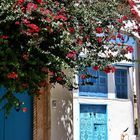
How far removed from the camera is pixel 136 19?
419 inches

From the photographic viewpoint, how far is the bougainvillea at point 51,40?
26.3 ft

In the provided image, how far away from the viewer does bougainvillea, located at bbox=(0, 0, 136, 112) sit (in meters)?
8.03

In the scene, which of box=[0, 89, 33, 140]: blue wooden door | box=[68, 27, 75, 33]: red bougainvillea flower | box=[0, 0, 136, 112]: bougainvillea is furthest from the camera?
box=[0, 89, 33, 140]: blue wooden door

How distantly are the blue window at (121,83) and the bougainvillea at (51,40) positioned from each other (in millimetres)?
3292

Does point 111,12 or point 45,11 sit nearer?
point 45,11

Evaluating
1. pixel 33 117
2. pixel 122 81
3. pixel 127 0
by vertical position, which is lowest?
pixel 33 117

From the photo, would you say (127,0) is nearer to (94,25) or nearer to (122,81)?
(94,25)

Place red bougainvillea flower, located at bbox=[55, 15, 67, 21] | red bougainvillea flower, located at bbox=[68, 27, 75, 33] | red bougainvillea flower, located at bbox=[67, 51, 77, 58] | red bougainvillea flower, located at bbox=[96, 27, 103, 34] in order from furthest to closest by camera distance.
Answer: red bougainvillea flower, located at bbox=[96, 27, 103, 34] < red bougainvillea flower, located at bbox=[68, 27, 75, 33] < red bougainvillea flower, located at bbox=[67, 51, 77, 58] < red bougainvillea flower, located at bbox=[55, 15, 67, 21]

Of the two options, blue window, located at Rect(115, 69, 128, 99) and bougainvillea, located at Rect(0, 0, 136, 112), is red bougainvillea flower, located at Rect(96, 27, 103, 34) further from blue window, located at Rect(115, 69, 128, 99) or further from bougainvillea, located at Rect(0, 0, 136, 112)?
blue window, located at Rect(115, 69, 128, 99)

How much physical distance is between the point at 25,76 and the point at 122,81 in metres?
5.56

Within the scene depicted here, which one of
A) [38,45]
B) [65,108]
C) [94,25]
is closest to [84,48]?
[94,25]

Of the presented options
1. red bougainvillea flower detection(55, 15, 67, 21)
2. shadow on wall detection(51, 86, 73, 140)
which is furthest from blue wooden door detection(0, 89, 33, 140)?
red bougainvillea flower detection(55, 15, 67, 21)

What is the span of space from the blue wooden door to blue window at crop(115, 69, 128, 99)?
2.84 m

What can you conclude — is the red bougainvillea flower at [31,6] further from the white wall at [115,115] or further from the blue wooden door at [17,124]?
the white wall at [115,115]
